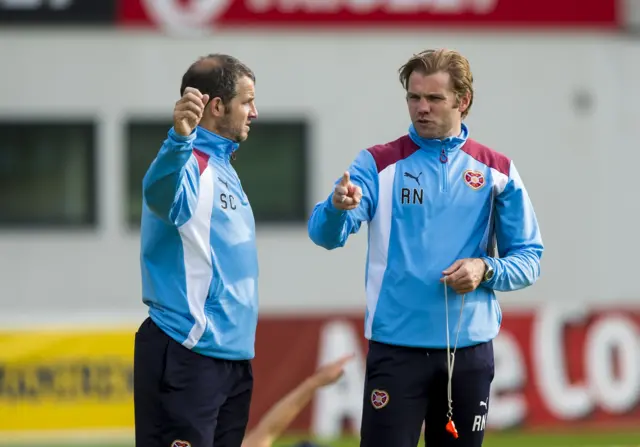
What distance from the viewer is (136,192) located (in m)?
12.7

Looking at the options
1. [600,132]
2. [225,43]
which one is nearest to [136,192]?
[225,43]

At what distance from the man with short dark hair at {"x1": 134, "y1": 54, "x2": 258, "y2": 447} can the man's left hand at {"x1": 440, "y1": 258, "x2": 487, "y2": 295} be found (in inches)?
29.0

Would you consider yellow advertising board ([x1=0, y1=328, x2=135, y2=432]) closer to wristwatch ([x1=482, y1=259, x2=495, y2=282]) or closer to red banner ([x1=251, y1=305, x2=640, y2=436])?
red banner ([x1=251, y1=305, x2=640, y2=436])

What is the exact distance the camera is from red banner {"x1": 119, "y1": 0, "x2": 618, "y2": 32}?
12.4m

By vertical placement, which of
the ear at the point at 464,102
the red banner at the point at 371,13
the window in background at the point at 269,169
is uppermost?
the red banner at the point at 371,13

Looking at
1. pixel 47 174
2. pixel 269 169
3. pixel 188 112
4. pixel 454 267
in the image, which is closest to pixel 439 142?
pixel 454 267

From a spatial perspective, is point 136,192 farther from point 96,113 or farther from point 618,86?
point 618,86

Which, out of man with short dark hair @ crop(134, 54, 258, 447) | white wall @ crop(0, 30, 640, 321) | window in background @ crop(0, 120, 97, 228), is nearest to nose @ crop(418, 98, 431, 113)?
man with short dark hair @ crop(134, 54, 258, 447)

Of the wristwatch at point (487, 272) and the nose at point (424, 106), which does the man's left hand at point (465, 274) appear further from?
the nose at point (424, 106)

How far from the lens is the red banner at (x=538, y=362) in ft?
33.4

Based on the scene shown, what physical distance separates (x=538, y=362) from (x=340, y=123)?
11.4 feet

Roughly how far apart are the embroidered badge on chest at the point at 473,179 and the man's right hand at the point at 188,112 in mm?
974

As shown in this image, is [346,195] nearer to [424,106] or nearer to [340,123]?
[424,106]

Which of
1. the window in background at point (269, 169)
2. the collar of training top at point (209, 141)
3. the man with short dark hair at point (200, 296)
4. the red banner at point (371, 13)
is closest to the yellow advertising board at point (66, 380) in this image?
the window in background at point (269, 169)
